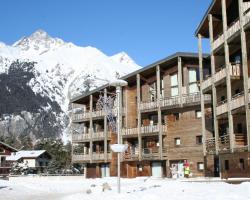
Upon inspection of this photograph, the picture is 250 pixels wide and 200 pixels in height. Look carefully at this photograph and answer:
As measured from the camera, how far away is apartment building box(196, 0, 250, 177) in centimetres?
3266

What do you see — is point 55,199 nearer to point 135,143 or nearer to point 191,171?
point 191,171

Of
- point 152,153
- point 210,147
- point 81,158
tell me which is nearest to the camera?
point 210,147

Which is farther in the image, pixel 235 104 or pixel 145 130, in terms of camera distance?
pixel 145 130

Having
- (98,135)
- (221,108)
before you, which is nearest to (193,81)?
(221,108)

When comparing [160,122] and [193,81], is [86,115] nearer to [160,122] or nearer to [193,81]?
[160,122]

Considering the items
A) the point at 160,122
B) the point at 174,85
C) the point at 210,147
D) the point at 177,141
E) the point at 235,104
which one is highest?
the point at 174,85

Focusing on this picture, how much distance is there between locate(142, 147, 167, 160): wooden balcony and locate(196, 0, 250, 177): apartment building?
37.5 ft

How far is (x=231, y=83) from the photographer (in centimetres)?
3681

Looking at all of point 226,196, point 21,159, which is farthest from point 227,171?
point 21,159

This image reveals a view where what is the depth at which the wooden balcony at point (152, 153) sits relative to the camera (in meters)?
52.8

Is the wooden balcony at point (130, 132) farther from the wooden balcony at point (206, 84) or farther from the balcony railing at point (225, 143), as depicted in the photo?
the balcony railing at point (225, 143)

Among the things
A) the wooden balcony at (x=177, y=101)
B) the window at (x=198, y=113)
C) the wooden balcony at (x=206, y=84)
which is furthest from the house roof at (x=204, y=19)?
the window at (x=198, y=113)

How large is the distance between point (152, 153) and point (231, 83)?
19542 mm

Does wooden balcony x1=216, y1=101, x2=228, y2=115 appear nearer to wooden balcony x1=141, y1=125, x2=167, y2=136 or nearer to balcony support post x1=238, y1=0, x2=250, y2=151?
balcony support post x1=238, y1=0, x2=250, y2=151
